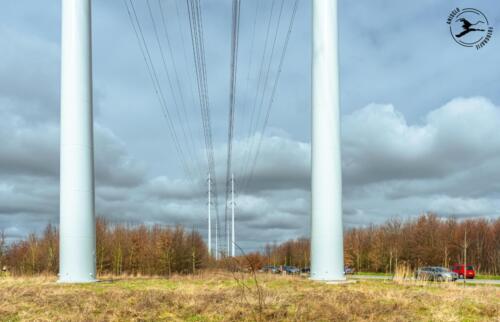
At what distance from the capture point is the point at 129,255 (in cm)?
5847

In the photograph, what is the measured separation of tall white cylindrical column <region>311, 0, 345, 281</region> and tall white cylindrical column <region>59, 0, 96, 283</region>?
10302mm

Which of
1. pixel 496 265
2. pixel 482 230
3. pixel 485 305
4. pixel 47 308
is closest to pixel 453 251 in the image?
pixel 496 265

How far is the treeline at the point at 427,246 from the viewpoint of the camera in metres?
75.1

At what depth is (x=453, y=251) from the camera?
266ft

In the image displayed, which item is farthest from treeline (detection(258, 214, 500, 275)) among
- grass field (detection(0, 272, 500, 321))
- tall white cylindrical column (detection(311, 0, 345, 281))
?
grass field (detection(0, 272, 500, 321))

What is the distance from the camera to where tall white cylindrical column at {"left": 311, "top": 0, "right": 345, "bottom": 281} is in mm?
20688

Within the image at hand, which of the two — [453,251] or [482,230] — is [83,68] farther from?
[482,230]

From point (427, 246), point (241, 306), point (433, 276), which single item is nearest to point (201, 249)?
point (427, 246)

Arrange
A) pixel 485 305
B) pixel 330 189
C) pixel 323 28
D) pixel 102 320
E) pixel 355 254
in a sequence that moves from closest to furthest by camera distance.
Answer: pixel 102 320
pixel 485 305
pixel 330 189
pixel 323 28
pixel 355 254

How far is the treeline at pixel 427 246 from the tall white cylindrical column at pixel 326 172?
168 feet

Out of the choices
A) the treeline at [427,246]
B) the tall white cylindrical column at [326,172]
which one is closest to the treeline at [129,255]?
the treeline at [427,246]

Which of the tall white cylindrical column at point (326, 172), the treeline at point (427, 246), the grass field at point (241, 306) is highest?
the tall white cylindrical column at point (326, 172)

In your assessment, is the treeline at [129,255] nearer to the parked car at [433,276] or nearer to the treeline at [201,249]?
the treeline at [201,249]

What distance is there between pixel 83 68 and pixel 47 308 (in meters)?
12.9
